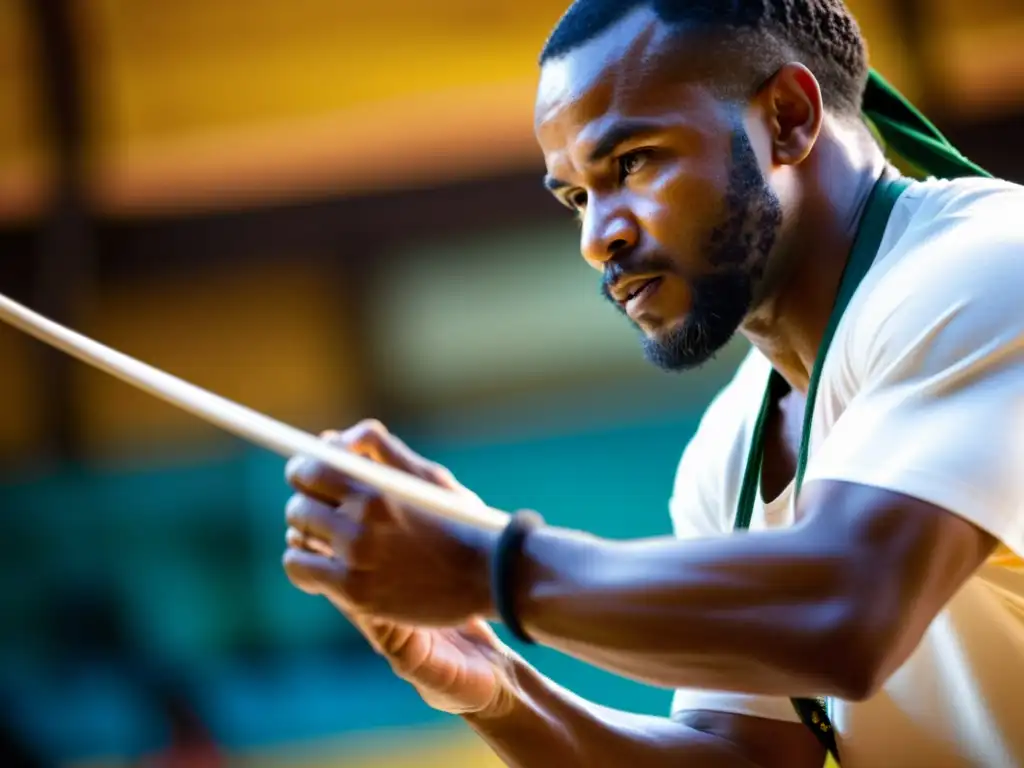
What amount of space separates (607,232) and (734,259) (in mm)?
102

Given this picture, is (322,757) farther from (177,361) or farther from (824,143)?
(824,143)

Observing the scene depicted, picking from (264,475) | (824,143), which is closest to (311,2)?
(264,475)

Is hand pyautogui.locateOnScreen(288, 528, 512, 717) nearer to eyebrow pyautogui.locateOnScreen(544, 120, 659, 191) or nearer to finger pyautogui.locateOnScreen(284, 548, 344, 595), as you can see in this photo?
finger pyautogui.locateOnScreen(284, 548, 344, 595)

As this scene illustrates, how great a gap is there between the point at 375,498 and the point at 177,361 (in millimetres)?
3270

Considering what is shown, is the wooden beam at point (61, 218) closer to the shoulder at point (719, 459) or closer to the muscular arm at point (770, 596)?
the shoulder at point (719, 459)

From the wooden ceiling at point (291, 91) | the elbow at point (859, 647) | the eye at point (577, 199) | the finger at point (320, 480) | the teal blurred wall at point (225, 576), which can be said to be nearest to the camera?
the elbow at point (859, 647)

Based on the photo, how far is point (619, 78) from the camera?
3.46 ft

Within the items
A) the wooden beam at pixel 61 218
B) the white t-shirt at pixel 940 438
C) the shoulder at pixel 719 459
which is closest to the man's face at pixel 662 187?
the white t-shirt at pixel 940 438

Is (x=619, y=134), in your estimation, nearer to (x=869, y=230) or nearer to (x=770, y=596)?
(x=869, y=230)

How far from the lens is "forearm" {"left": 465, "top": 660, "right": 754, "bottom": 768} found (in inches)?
45.7

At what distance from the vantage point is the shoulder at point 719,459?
1284mm

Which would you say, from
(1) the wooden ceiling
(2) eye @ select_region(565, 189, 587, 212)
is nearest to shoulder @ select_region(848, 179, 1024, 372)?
(2) eye @ select_region(565, 189, 587, 212)

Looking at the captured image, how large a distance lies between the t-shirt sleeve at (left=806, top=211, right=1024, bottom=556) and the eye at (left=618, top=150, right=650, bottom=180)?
211 millimetres

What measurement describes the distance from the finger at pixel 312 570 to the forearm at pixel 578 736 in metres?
0.32
